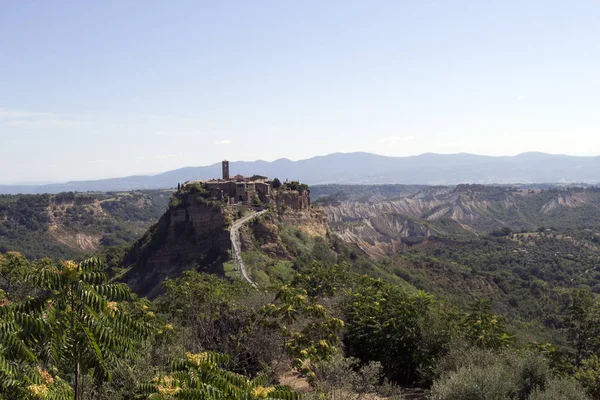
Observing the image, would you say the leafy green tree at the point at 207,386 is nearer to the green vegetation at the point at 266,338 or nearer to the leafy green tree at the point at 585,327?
the green vegetation at the point at 266,338

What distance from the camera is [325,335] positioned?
17641 millimetres

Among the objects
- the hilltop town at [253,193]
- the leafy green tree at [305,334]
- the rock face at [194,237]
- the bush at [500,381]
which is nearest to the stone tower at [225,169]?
the hilltop town at [253,193]

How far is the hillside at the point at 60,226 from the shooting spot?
103 meters

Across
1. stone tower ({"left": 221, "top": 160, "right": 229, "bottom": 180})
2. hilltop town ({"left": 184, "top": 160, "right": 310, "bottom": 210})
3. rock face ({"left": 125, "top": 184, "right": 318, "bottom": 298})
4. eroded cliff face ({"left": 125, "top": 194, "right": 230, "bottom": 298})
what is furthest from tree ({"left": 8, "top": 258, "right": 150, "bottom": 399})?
stone tower ({"left": 221, "top": 160, "right": 229, "bottom": 180})

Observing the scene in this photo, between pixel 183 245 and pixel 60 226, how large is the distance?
76.2 metres

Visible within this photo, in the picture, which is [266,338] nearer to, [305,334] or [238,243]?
[305,334]

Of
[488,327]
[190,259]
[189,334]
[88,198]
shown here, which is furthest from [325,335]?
[88,198]

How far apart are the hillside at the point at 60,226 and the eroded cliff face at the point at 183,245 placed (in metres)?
47.2

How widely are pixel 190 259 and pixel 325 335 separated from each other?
41027 mm

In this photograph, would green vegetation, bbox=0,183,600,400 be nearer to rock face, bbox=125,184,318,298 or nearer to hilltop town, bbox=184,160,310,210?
rock face, bbox=125,184,318,298

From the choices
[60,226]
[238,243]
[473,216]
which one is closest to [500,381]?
[238,243]

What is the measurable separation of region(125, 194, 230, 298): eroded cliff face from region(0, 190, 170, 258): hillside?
47.2 metres

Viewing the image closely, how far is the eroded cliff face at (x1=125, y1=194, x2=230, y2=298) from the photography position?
5303cm

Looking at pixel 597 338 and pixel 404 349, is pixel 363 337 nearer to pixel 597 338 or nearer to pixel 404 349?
pixel 404 349
